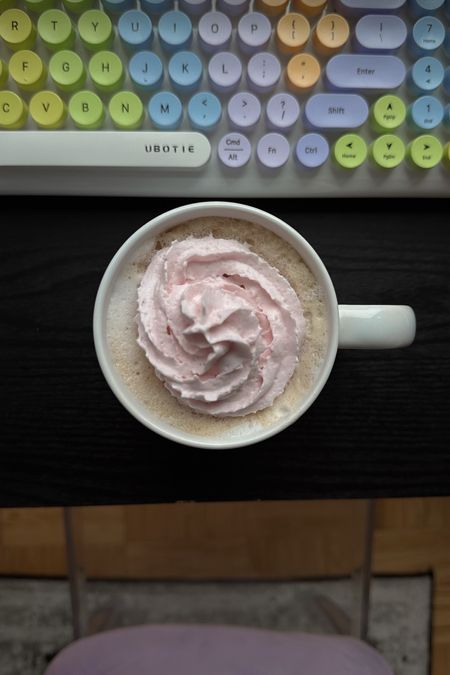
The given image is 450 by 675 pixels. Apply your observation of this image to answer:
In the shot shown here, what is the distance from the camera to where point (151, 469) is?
454mm

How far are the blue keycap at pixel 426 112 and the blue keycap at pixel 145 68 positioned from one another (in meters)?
0.18

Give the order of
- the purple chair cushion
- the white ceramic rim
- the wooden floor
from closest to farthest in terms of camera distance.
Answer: the white ceramic rim, the purple chair cushion, the wooden floor

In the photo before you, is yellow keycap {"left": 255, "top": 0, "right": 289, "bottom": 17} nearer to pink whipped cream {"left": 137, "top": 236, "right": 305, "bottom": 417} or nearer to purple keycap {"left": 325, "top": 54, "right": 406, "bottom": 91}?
purple keycap {"left": 325, "top": 54, "right": 406, "bottom": 91}

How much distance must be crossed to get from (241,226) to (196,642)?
0.44m

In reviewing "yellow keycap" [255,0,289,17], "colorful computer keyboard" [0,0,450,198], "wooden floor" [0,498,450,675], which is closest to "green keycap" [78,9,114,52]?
"colorful computer keyboard" [0,0,450,198]

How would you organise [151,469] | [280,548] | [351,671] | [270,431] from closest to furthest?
1. [270,431]
2. [151,469]
3. [351,671]
4. [280,548]

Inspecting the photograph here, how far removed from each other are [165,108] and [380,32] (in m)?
0.16

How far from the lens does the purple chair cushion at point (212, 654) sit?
1.90ft

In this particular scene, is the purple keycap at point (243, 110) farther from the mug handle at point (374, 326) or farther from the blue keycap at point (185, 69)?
the mug handle at point (374, 326)

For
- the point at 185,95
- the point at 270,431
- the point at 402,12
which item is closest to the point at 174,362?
the point at 270,431

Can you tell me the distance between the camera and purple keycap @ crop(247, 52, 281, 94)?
416mm

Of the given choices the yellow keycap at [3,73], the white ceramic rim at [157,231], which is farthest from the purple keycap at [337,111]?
the yellow keycap at [3,73]

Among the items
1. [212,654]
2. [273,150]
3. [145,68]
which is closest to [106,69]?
[145,68]

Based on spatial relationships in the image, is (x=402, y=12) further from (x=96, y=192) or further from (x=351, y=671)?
(x=351, y=671)
